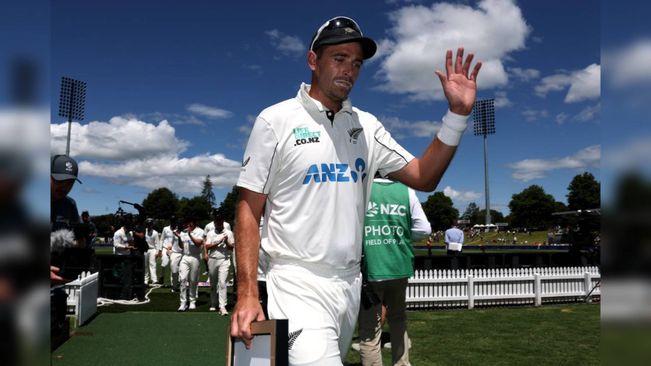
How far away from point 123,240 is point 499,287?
Answer: 11826mm

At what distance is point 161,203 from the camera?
13175cm

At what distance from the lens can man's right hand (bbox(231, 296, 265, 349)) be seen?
7.60ft

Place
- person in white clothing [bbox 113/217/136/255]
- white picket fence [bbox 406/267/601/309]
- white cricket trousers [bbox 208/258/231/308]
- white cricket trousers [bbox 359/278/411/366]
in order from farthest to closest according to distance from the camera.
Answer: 1. person in white clothing [bbox 113/217/136/255]
2. white picket fence [bbox 406/267/601/309]
3. white cricket trousers [bbox 208/258/231/308]
4. white cricket trousers [bbox 359/278/411/366]

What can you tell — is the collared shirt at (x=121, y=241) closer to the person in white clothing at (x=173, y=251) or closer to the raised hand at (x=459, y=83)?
the person in white clothing at (x=173, y=251)

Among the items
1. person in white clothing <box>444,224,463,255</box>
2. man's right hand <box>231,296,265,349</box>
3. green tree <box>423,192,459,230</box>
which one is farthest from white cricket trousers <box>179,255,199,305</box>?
green tree <box>423,192,459,230</box>

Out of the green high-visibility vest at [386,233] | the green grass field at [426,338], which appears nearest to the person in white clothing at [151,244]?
the green grass field at [426,338]

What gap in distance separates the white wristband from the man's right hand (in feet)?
4.35

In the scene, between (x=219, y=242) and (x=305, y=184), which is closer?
(x=305, y=184)

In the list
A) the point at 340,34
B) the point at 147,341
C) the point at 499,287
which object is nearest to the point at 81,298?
the point at 147,341

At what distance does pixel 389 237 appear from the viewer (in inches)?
234

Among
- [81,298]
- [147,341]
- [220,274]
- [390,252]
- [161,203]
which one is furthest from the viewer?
[161,203]

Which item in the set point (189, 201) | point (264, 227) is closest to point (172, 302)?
point (264, 227)

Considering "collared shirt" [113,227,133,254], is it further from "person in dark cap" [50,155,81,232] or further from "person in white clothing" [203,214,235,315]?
"person in dark cap" [50,155,81,232]

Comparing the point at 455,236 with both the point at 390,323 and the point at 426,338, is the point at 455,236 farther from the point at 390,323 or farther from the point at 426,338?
the point at 390,323
